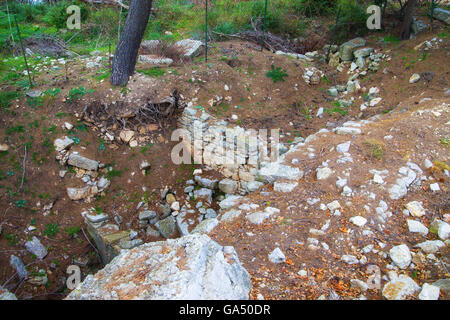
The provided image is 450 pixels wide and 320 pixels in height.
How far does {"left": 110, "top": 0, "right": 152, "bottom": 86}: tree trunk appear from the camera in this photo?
17.9 feet

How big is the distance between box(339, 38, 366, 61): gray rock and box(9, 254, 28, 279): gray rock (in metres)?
8.36

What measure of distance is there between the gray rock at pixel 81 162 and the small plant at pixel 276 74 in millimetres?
4469

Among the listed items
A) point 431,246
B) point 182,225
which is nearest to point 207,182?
point 182,225

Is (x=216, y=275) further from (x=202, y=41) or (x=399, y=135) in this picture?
(x=202, y=41)

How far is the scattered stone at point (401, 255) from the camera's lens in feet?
8.55

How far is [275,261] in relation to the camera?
272 centimetres

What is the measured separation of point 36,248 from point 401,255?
4945 mm

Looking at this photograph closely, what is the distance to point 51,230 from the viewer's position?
4.72 metres

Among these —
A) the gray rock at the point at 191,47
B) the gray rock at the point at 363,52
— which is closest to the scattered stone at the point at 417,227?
the gray rock at the point at 363,52

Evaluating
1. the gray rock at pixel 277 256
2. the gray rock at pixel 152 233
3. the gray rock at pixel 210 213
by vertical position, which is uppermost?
the gray rock at pixel 277 256

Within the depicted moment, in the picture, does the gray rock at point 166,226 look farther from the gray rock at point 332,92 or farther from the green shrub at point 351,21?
the green shrub at point 351,21
